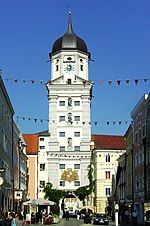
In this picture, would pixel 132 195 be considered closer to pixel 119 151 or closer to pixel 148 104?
pixel 148 104

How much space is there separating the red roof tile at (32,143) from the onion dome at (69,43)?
1789 cm

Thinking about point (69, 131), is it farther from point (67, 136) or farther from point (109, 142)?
point (109, 142)

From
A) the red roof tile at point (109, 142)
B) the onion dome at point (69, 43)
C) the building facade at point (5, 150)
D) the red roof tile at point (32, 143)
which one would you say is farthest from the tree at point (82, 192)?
the building facade at point (5, 150)

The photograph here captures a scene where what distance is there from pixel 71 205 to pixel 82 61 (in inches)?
A: 1383

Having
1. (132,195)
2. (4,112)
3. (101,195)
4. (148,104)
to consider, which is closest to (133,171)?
(132,195)

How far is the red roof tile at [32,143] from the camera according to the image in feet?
364

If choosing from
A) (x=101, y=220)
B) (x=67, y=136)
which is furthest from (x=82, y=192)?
(x=101, y=220)

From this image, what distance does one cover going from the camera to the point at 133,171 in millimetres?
72438

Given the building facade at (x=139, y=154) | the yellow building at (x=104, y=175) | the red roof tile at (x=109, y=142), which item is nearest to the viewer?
the building facade at (x=139, y=154)

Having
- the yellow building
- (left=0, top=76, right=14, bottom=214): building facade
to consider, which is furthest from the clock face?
(left=0, top=76, right=14, bottom=214): building facade

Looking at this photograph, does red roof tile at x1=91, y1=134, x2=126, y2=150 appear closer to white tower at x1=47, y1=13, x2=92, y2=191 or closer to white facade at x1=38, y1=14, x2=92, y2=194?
white tower at x1=47, y1=13, x2=92, y2=191

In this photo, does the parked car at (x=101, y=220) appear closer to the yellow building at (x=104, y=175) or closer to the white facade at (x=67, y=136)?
the yellow building at (x=104, y=175)

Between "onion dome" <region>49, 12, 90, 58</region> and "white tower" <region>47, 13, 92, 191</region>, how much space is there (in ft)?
10.8

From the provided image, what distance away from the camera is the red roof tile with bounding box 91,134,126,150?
112031mm
